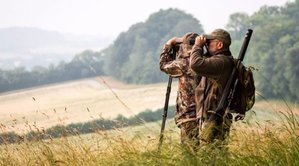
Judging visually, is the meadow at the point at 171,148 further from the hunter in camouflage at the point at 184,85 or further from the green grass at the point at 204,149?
the hunter in camouflage at the point at 184,85

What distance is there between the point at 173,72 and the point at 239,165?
163 centimetres

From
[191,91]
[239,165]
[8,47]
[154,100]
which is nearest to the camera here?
[239,165]

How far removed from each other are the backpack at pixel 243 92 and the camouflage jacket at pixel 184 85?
586mm

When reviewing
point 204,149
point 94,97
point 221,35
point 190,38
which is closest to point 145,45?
point 94,97

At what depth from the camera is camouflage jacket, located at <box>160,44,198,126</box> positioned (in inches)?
192

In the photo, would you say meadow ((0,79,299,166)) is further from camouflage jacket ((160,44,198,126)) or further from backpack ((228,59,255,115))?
camouflage jacket ((160,44,198,126))

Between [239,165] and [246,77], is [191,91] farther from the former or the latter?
[239,165]

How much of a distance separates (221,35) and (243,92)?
51cm

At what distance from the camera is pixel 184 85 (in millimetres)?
4957

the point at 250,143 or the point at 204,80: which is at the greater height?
the point at 204,80

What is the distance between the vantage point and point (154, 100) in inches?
2279

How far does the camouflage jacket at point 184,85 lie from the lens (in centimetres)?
487

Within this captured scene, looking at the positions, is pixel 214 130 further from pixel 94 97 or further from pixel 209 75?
pixel 94 97

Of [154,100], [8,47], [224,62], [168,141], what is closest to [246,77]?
[224,62]
